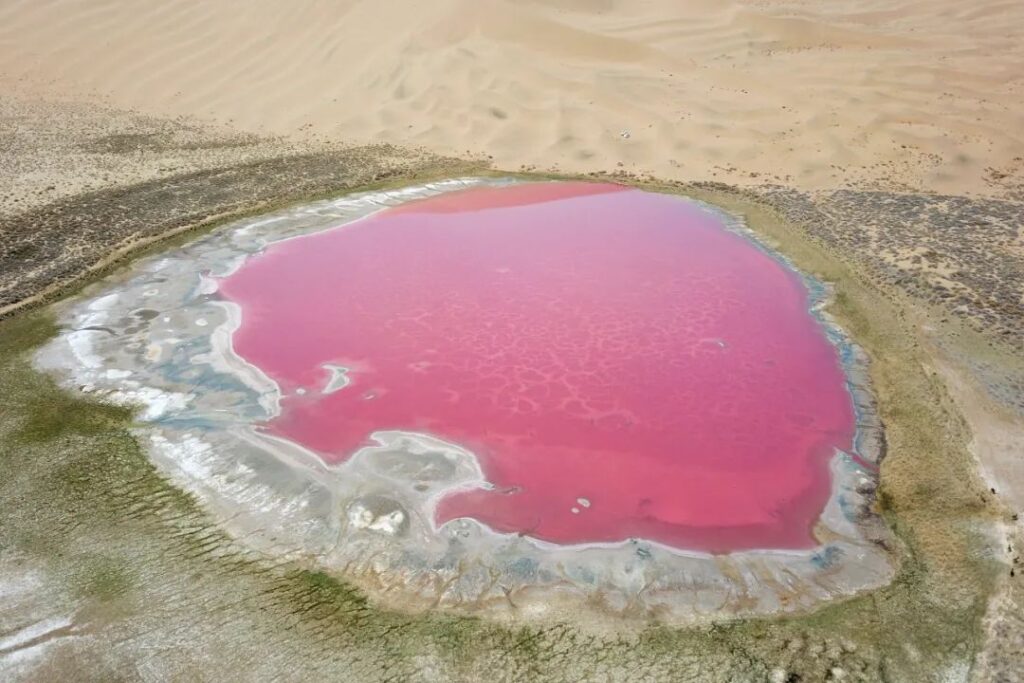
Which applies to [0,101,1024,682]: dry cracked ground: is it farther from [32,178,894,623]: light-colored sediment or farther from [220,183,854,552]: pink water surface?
[220,183,854,552]: pink water surface

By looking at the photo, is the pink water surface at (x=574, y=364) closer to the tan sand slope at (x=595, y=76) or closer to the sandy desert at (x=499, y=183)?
the sandy desert at (x=499, y=183)

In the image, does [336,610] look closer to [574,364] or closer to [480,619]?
[480,619]

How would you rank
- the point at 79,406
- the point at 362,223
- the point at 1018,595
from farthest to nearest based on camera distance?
the point at 362,223 → the point at 79,406 → the point at 1018,595

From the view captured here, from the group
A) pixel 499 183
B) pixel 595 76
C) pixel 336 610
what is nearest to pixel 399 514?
pixel 336 610

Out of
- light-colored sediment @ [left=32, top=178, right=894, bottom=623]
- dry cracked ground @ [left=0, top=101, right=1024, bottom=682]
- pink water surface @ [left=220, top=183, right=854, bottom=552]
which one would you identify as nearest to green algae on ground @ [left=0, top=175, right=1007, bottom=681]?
dry cracked ground @ [left=0, top=101, right=1024, bottom=682]

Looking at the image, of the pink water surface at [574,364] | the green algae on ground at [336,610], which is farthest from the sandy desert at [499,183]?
the pink water surface at [574,364]

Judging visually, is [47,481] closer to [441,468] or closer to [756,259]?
[441,468]

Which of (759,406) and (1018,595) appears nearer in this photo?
(1018,595)

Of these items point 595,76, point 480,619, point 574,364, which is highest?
point 595,76

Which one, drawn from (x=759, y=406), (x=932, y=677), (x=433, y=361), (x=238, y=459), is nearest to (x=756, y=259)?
(x=759, y=406)
